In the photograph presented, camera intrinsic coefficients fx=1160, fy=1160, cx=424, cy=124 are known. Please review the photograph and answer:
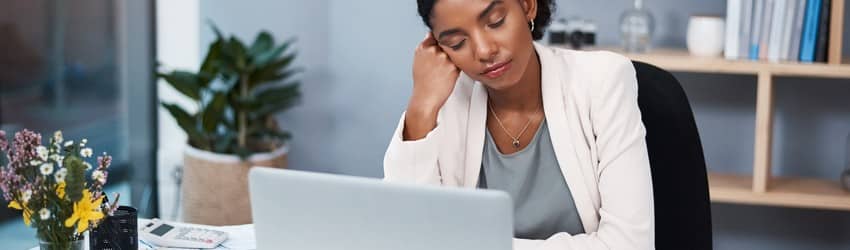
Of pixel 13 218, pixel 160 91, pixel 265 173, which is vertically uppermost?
pixel 265 173

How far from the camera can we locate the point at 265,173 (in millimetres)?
1286

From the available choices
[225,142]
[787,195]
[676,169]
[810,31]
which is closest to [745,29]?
[810,31]

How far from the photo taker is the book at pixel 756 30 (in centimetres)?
284

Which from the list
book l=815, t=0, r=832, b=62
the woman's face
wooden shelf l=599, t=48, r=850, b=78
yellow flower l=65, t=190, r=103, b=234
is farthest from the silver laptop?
book l=815, t=0, r=832, b=62

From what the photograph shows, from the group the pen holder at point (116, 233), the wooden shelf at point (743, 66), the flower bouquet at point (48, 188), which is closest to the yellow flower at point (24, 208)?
the flower bouquet at point (48, 188)

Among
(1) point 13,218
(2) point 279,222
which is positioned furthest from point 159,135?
(2) point 279,222

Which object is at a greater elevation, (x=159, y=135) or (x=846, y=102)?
(x=846, y=102)

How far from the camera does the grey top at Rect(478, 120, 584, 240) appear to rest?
72.5 inches

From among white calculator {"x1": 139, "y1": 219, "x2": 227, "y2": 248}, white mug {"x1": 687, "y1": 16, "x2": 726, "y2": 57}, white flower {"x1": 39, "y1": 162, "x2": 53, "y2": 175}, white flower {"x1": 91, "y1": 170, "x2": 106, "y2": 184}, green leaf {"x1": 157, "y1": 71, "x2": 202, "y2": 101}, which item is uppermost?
white mug {"x1": 687, "y1": 16, "x2": 726, "y2": 57}

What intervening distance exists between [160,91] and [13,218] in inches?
27.0

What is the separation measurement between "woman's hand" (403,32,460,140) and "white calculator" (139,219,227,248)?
0.34 metres

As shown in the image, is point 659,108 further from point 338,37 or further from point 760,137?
point 338,37

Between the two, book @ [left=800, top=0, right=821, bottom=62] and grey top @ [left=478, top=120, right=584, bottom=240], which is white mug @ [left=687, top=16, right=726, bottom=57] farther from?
grey top @ [left=478, top=120, right=584, bottom=240]

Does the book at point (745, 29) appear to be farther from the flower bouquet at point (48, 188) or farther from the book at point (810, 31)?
the flower bouquet at point (48, 188)
